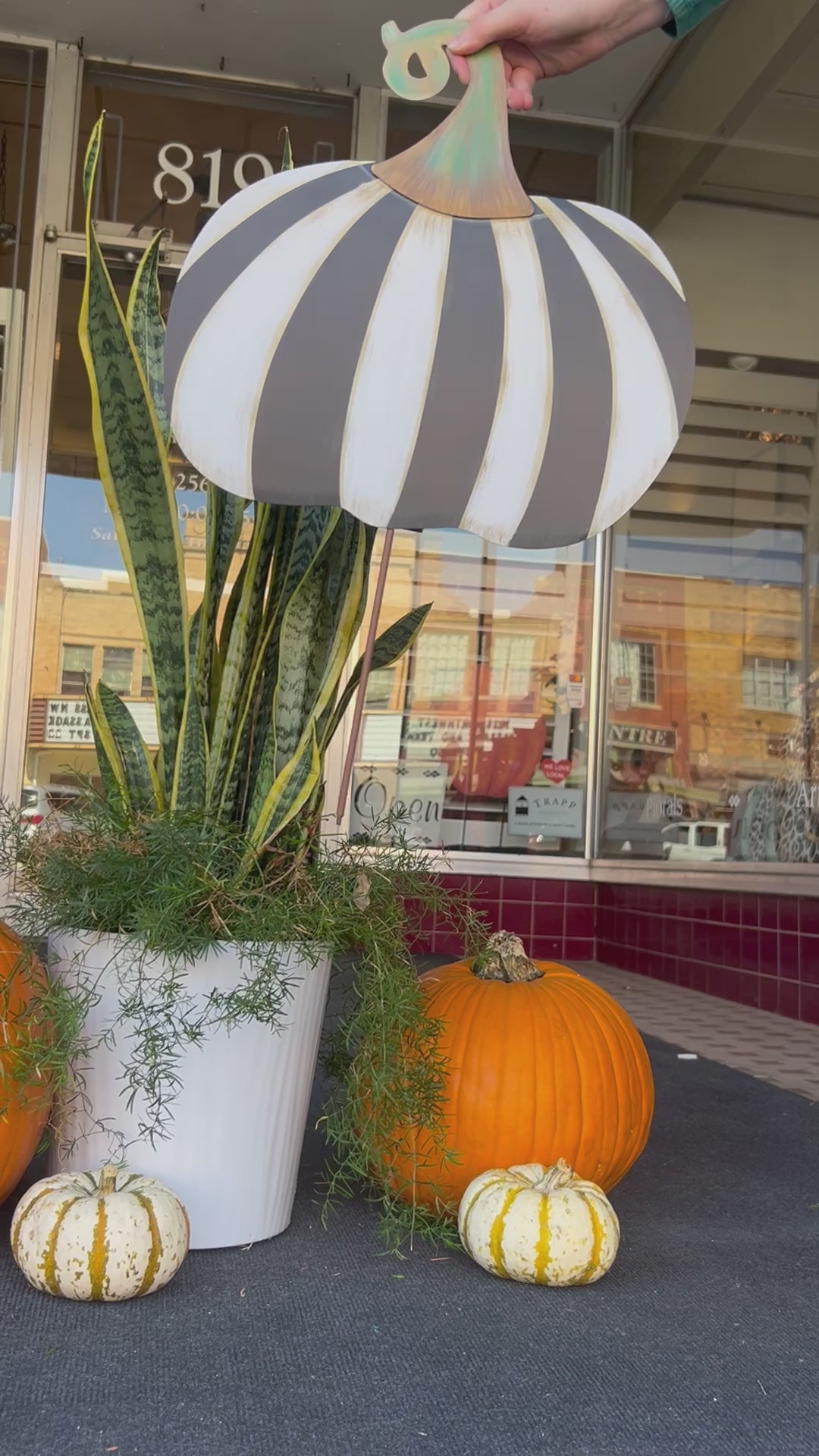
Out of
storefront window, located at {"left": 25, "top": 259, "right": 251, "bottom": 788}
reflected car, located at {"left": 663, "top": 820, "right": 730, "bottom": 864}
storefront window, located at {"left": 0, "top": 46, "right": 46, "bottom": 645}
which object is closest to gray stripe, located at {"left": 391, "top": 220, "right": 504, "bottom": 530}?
reflected car, located at {"left": 663, "top": 820, "right": 730, "bottom": 864}

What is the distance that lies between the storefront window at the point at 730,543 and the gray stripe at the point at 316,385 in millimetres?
2793

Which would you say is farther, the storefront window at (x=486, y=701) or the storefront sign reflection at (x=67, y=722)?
the storefront window at (x=486, y=701)

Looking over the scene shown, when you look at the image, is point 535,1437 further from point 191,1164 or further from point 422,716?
point 422,716

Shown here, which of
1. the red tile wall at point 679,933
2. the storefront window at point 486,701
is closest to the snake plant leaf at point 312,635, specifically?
the red tile wall at point 679,933

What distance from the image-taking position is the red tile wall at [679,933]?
3299 millimetres

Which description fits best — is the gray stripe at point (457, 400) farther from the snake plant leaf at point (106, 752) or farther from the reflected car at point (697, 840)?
the reflected car at point (697, 840)

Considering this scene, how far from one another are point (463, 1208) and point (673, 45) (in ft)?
15.3

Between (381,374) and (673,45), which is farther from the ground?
(673,45)

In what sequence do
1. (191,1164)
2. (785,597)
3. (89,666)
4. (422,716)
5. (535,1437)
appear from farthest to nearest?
(422,716)
(89,666)
(785,597)
(191,1164)
(535,1437)

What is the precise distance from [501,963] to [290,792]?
1.22ft

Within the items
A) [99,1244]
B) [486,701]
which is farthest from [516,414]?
[486,701]

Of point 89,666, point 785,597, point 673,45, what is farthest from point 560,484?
point 673,45

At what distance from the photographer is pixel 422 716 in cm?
473

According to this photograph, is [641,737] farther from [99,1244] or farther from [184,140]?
[99,1244]
